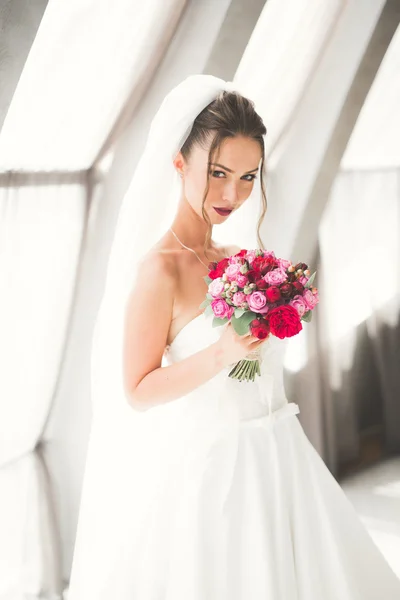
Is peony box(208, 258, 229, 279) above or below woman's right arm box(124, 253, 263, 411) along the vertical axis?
above

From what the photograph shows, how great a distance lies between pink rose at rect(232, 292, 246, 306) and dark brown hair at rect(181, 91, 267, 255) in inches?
15.1

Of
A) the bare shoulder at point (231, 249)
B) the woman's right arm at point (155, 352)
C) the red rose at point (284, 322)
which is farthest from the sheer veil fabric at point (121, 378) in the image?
the red rose at point (284, 322)

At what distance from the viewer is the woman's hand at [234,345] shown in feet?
5.11

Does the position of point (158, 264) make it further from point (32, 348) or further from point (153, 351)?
point (32, 348)

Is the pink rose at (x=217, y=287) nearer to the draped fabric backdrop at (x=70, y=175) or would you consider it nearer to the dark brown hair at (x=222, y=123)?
the dark brown hair at (x=222, y=123)

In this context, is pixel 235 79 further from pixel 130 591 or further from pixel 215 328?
pixel 130 591

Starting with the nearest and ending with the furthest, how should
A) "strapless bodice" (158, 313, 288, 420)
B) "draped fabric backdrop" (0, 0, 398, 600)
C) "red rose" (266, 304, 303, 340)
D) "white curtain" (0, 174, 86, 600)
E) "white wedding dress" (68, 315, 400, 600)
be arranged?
"red rose" (266, 304, 303, 340), "white wedding dress" (68, 315, 400, 600), "strapless bodice" (158, 313, 288, 420), "draped fabric backdrop" (0, 0, 398, 600), "white curtain" (0, 174, 86, 600)

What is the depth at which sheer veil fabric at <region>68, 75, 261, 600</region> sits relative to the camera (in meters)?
1.78

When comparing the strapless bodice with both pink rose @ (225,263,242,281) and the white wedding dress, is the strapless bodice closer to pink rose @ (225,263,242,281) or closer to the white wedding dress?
the white wedding dress

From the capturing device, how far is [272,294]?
4.96ft

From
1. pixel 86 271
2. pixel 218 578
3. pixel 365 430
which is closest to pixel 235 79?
pixel 86 271

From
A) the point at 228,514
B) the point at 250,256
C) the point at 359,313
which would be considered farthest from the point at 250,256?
the point at 359,313

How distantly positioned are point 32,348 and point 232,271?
3.52 ft

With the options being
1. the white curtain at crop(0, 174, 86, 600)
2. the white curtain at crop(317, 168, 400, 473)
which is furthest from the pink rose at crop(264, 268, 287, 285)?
the white curtain at crop(317, 168, 400, 473)
